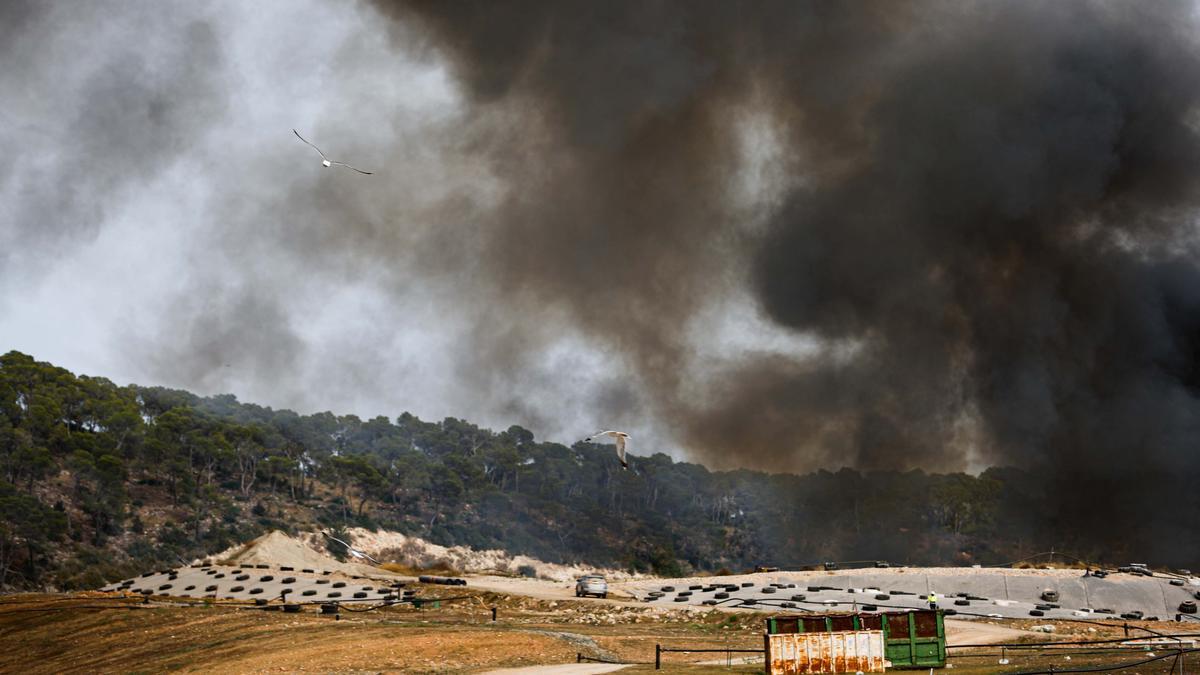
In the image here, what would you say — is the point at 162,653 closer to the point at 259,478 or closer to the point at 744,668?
the point at 744,668

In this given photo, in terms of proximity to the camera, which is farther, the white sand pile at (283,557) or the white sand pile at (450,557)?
the white sand pile at (450,557)

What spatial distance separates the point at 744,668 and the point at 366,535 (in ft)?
349

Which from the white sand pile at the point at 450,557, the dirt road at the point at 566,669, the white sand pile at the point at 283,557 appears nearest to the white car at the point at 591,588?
the white sand pile at the point at 283,557

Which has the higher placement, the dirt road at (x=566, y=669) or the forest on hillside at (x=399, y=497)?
the forest on hillside at (x=399, y=497)

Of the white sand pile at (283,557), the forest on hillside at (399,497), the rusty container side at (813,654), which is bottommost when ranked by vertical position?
the rusty container side at (813,654)

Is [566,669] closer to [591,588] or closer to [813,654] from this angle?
[813,654]

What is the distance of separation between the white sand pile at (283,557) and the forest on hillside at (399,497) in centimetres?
1642

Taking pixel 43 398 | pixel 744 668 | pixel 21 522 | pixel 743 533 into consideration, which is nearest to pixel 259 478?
pixel 43 398

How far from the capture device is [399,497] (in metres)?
162

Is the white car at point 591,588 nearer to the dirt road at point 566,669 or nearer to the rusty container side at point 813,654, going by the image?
the dirt road at point 566,669

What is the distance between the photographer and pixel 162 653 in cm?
5862

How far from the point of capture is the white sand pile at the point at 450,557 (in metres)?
139

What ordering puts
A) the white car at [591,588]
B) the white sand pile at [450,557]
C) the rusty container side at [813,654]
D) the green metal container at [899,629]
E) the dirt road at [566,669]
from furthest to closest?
the white sand pile at [450,557], the white car at [591,588], the dirt road at [566,669], the green metal container at [899,629], the rusty container side at [813,654]

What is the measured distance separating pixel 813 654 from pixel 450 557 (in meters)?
110
